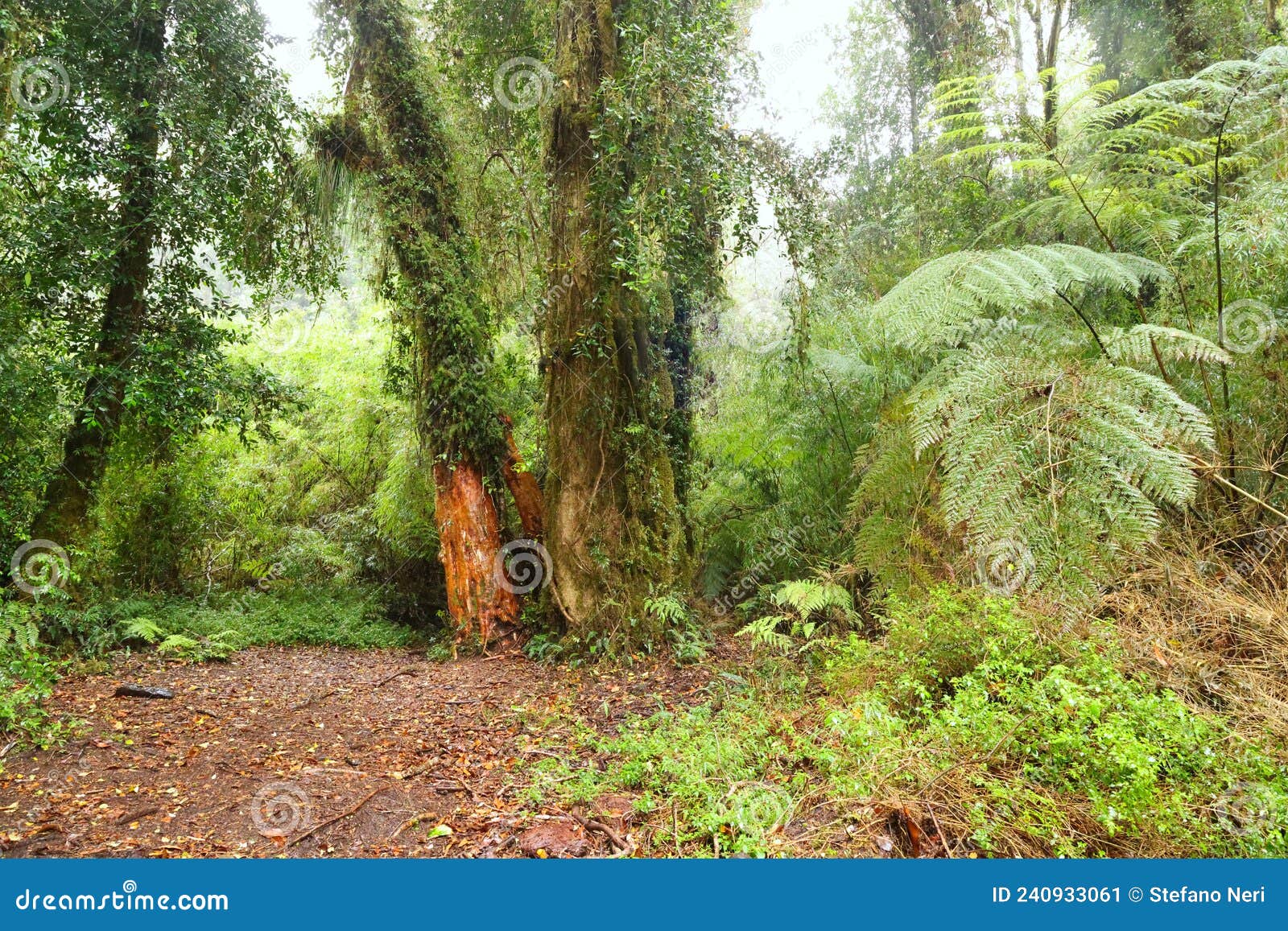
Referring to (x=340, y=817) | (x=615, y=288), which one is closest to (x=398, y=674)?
(x=340, y=817)

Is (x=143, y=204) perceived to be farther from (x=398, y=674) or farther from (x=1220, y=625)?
(x=1220, y=625)

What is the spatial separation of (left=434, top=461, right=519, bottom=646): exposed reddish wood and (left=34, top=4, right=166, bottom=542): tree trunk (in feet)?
8.76

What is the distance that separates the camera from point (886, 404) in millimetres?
4961

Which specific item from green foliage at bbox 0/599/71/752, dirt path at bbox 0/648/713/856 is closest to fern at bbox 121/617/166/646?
dirt path at bbox 0/648/713/856

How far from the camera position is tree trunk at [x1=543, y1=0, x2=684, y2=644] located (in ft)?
18.3

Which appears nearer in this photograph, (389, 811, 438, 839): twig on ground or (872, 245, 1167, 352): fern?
(389, 811, 438, 839): twig on ground

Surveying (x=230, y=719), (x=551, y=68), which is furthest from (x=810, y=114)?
(x=230, y=719)

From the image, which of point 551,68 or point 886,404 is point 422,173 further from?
point 886,404

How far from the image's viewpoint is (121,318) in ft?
19.2

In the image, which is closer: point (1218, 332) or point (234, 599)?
point (1218, 332)

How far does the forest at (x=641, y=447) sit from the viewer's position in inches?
109

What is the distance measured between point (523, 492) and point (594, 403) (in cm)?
154

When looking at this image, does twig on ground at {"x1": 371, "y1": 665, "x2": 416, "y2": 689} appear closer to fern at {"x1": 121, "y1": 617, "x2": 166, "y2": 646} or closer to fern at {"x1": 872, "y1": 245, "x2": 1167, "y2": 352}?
fern at {"x1": 121, "y1": 617, "x2": 166, "y2": 646}

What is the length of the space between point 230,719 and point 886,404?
15.5 feet
